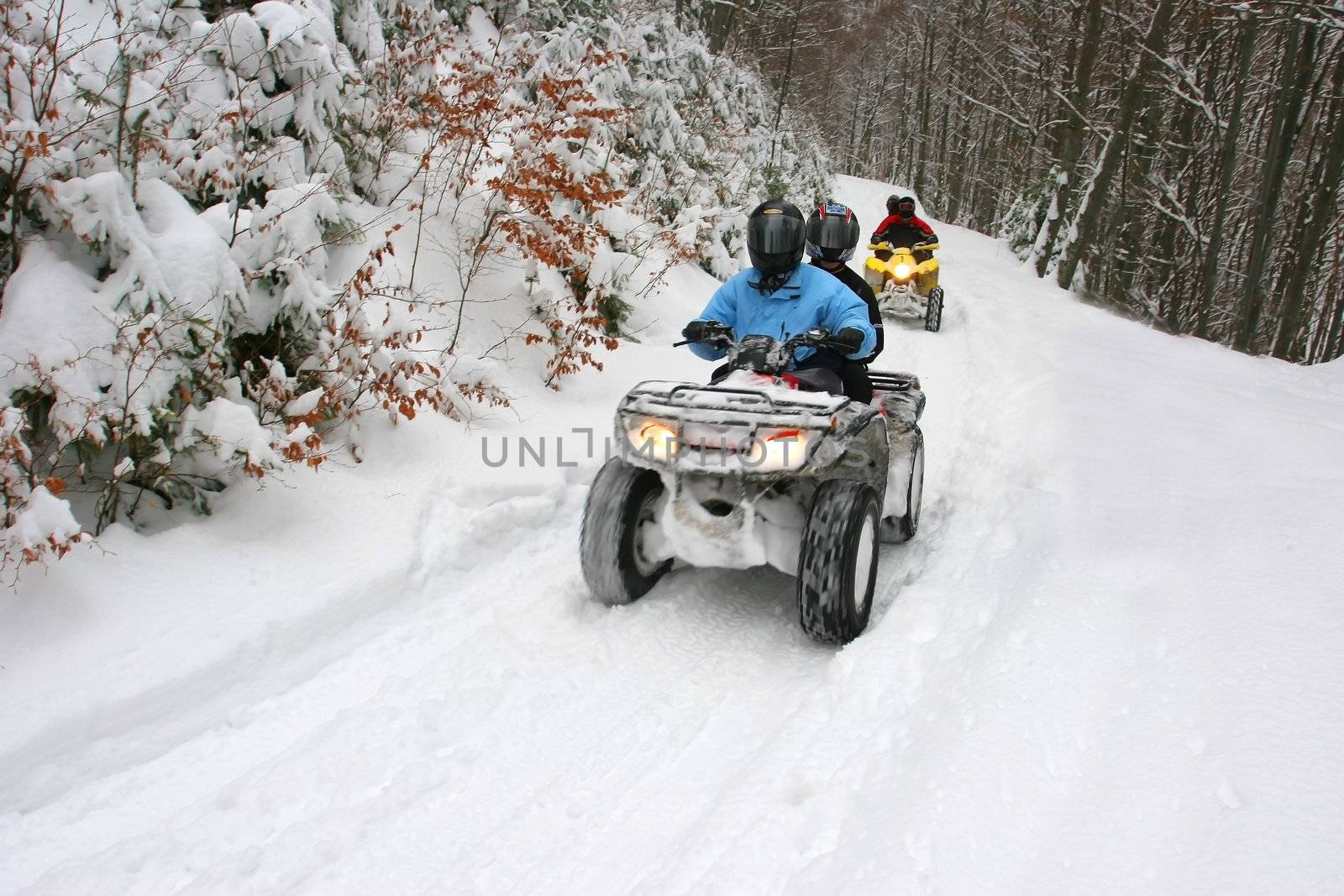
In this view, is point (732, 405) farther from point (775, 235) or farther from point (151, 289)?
point (151, 289)

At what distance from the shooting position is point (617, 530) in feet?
12.6

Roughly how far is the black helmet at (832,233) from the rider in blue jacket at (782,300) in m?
1.79

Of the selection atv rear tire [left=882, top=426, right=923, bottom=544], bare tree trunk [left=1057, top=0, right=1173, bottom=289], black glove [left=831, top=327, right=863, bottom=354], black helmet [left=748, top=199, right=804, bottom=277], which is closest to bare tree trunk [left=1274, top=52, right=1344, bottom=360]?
bare tree trunk [left=1057, top=0, right=1173, bottom=289]

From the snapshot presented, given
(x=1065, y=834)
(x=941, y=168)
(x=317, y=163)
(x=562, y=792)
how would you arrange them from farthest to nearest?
(x=941, y=168)
(x=317, y=163)
(x=562, y=792)
(x=1065, y=834)

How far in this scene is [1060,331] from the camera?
422 inches

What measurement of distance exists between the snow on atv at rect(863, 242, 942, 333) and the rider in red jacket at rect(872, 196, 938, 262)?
358mm

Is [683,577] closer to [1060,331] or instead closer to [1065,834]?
[1065,834]

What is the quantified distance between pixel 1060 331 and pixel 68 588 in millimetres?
10561

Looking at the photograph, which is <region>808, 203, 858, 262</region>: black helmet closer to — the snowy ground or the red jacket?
the snowy ground

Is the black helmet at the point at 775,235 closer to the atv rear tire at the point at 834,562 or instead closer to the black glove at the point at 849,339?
the black glove at the point at 849,339

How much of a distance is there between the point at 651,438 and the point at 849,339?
110 cm

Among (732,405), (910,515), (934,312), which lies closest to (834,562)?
(732,405)

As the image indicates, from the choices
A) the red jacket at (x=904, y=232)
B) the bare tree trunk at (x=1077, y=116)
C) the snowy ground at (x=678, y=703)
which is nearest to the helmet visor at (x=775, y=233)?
the snowy ground at (x=678, y=703)

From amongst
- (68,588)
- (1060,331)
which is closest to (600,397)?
(68,588)
